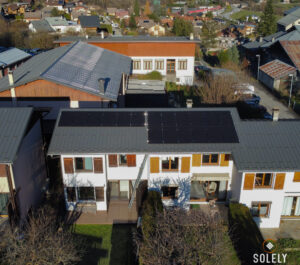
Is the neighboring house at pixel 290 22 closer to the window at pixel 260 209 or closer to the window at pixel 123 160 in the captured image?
the window at pixel 260 209

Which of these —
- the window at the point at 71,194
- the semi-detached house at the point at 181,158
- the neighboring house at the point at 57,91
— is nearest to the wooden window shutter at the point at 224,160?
the semi-detached house at the point at 181,158

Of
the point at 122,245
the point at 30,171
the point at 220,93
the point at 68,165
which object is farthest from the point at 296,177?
the point at 220,93

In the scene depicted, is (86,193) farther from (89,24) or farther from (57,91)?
(89,24)

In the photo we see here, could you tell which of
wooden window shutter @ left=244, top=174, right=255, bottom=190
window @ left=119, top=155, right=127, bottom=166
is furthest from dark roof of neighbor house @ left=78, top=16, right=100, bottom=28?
wooden window shutter @ left=244, top=174, right=255, bottom=190

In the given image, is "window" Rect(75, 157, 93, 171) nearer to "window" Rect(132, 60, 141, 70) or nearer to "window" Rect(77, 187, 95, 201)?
"window" Rect(77, 187, 95, 201)

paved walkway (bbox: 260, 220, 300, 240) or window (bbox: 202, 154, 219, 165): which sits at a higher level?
window (bbox: 202, 154, 219, 165)
